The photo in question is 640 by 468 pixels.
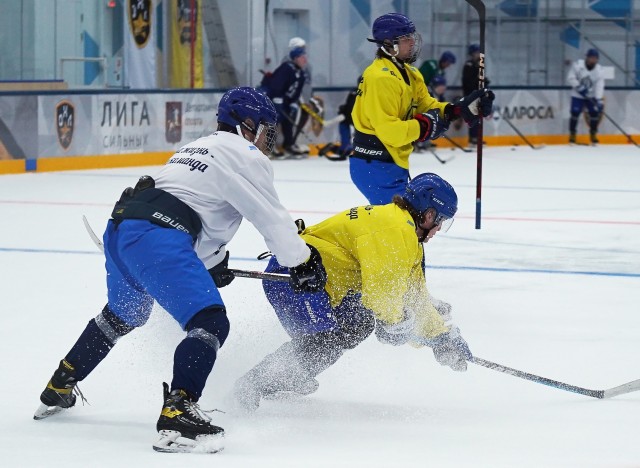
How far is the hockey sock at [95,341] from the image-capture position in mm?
3869

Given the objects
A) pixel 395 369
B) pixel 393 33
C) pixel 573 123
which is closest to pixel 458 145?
pixel 573 123

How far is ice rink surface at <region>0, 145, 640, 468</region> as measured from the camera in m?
3.51

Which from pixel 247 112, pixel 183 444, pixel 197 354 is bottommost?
pixel 183 444

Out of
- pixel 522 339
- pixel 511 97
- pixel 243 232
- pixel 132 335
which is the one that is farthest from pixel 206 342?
pixel 511 97

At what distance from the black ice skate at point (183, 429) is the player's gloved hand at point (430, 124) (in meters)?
2.64

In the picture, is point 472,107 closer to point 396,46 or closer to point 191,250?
point 396,46

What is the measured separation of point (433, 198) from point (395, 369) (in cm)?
75

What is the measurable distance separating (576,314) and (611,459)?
2.35 meters

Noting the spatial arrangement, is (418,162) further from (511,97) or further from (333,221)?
(333,221)

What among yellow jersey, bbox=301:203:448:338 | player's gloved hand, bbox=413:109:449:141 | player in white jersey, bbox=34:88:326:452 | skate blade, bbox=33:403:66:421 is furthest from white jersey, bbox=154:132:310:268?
player's gloved hand, bbox=413:109:449:141

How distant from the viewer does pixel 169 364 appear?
4.38 meters

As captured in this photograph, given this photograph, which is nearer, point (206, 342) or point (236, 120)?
point (206, 342)

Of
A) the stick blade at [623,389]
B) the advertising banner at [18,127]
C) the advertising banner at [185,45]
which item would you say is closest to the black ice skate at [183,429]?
the stick blade at [623,389]

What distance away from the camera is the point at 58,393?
12.6 ft
